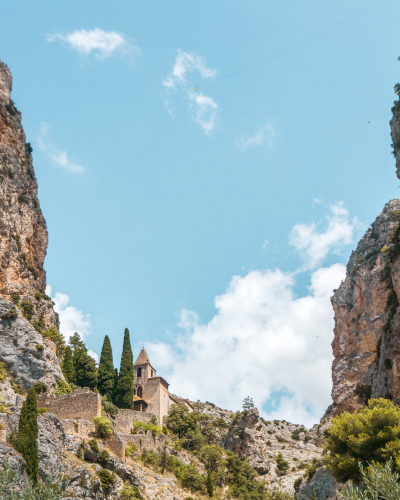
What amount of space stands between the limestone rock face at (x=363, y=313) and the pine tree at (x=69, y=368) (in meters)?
29.9

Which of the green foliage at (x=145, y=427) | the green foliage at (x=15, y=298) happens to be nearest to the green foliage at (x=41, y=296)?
the green foliage at (x=15, y=298)

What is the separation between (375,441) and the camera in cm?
2802

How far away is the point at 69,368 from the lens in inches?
2210

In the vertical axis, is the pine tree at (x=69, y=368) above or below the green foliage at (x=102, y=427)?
above

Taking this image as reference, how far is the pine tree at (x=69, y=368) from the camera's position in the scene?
55506mm

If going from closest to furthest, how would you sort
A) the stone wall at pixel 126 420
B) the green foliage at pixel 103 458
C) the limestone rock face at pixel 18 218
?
the green foliage at pixel 103 458
the stone wall at pixel 126 420
the limestone rock face at pixel 18 218

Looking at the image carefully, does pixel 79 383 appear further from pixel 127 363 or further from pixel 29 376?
pixel 29 376

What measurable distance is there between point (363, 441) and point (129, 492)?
16.1 meters

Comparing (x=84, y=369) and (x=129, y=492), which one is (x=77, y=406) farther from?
(x=84, y=369)

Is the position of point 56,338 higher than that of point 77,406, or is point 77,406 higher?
point 56,338

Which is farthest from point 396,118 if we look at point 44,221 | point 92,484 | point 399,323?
point 44,221

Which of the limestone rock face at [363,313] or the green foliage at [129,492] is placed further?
the limestone rock face at [363,313]

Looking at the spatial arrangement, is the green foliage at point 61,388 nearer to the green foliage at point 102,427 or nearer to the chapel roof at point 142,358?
the green foliage at point 102,427

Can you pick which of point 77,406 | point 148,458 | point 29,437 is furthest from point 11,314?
point 29,437
